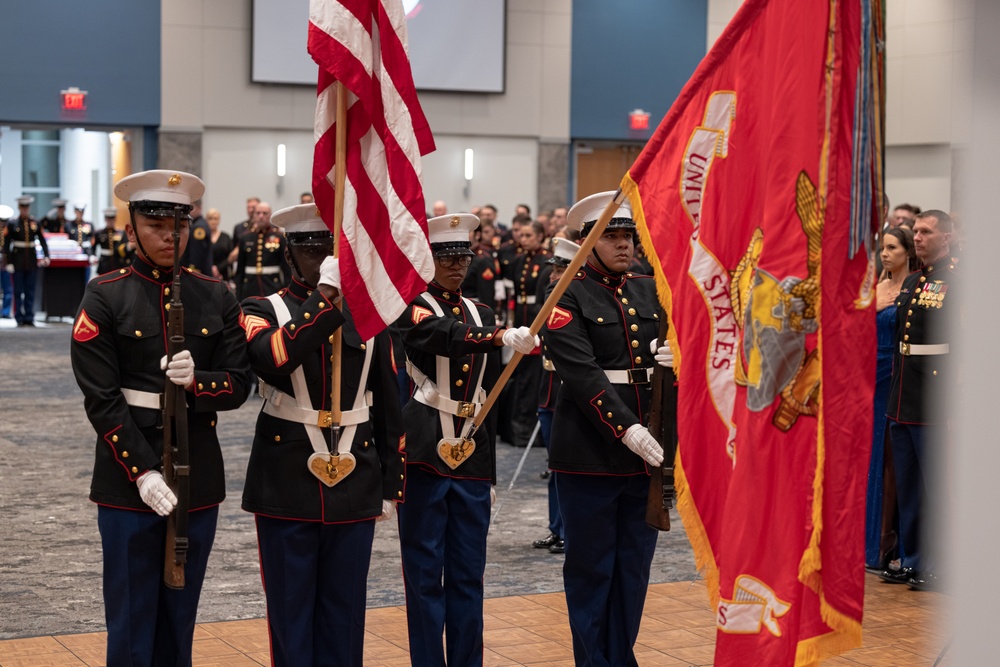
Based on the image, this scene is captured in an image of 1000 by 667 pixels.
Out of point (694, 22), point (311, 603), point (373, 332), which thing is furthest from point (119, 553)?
point (694, 22)

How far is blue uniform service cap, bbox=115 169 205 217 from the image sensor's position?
410 cm

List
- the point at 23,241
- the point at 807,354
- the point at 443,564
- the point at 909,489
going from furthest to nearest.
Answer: the point at 23,241, the point at 909,489, the point at 443,564, the point at 807,354

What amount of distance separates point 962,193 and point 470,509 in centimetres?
391

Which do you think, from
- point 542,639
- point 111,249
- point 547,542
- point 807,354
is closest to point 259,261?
point 111,249

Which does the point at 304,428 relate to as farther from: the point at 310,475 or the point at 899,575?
the point at 899,575

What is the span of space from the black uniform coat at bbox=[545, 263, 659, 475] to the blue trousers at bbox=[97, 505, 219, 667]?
4.67 ft

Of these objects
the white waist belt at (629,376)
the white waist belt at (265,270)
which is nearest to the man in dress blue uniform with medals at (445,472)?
the white waist belt at (629,376)

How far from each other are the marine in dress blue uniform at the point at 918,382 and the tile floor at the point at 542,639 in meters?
0.44

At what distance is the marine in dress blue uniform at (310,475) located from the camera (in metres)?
4.07

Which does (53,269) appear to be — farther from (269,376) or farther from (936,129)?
(269,376)

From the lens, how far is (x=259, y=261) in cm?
1390

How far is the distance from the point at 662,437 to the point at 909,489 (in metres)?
2.82

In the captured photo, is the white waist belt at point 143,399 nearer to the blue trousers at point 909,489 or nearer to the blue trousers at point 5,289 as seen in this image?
the blue trousers at point 909,489

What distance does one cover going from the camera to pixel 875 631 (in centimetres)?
598
